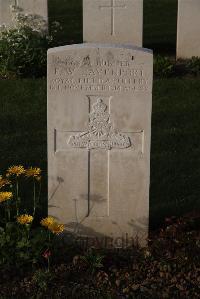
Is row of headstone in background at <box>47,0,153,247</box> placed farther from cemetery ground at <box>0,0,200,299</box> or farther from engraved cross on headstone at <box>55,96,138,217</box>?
cemetery ground at <box>0,0,200,299</box>

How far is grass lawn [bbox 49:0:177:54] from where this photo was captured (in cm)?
1319

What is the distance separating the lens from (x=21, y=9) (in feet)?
36.3

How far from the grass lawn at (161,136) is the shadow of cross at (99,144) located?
0.75 metres

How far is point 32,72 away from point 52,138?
5.23 m

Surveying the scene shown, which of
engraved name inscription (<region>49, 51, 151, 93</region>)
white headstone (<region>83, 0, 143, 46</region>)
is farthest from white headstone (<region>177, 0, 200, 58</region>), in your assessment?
engraved name inscription (<region>49, 51, 151, 93</region>)

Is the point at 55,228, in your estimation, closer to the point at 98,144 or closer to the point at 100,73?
the point at 98,144

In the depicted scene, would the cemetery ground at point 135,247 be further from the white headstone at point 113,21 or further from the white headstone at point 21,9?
the white headstone at point 21,9

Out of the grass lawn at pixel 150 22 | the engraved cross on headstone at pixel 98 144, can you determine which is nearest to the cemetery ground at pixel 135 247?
the engraved cross on headstone at pixel 98 144

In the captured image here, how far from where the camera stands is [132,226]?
540 cm

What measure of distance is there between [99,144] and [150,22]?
10.5m

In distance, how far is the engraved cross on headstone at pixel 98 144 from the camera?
201 inches

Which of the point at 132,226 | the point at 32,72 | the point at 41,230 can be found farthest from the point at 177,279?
the point at 32,72

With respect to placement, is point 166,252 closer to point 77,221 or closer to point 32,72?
point 77,221

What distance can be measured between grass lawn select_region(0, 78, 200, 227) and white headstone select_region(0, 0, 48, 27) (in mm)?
1448
